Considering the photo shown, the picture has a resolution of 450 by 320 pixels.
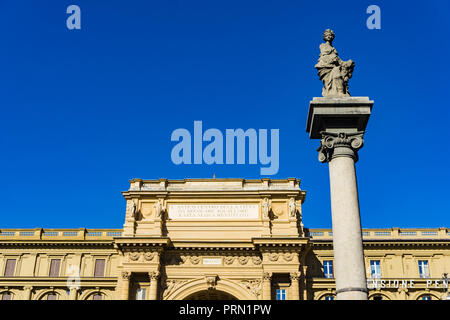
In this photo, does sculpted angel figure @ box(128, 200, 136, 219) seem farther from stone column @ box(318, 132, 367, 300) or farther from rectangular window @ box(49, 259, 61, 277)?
stone column @ box(318, 132, 367, 300)

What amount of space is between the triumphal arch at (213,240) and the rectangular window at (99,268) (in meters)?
4.87

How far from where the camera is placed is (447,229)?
173 feet

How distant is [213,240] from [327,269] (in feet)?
39.3

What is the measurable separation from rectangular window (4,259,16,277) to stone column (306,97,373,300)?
4573cm

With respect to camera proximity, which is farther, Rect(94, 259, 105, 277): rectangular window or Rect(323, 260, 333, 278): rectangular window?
Rect(94, 259, 105, 277): rectangular window

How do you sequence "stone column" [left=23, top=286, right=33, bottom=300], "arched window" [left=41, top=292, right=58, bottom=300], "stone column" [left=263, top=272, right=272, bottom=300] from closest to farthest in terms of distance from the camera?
"stone column" [left=263, top=272, right=272, bottom=300] < "stone column" [left=23, top=286, right=33, bottom=300] < "arched window" [left=41, top=292, right=58, bottom=300]

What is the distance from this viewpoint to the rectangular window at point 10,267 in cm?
5319

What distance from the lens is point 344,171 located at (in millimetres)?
15492

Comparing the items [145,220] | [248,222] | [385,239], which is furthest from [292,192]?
[145,220]

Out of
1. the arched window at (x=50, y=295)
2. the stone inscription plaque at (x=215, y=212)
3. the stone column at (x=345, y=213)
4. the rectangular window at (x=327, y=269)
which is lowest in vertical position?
the stone column at (x=345, y=213)

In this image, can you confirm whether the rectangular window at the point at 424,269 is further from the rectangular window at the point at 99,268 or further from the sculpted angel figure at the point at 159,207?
the rectangular window at the point at 99,268

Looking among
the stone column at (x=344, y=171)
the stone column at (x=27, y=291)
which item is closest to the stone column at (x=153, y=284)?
the stone column at (x=27, y=291)

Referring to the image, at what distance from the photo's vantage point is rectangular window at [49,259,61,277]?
5312cm

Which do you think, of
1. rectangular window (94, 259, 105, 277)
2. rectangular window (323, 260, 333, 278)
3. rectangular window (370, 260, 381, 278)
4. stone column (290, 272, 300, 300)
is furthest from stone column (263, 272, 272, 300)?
rectangular window (94, 259, 105, 277)
